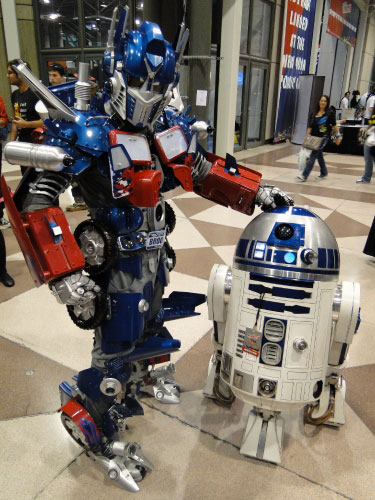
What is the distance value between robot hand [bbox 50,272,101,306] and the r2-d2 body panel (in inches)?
22.1

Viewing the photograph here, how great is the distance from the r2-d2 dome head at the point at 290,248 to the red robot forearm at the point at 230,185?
0.19 meters

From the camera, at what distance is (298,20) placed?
36.8ft

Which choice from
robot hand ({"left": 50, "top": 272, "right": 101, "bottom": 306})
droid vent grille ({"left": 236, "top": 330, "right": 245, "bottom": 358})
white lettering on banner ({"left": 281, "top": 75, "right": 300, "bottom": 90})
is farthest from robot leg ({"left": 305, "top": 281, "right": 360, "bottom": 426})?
white lettering on banner ({"left": 281, "top": 75, "right": 300, "bottom": 90})

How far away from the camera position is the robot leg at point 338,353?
5.05 ft

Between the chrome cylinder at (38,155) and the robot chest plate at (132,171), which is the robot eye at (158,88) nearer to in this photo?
the robot chest plate at (132,171)

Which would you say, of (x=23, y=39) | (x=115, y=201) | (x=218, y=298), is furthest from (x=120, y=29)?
(x=23, y=39)

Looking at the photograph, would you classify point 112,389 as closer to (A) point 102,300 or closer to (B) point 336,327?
(A) point 102,300

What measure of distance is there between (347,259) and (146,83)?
3.13m

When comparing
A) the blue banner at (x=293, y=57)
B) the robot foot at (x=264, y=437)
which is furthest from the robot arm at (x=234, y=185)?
the blue banner at (x=293, y=57)

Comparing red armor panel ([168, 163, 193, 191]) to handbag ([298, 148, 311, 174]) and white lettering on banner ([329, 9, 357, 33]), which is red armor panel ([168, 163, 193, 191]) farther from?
white lettering on banner ([329, 9, 357, 33])

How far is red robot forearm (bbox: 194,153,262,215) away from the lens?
1663mm

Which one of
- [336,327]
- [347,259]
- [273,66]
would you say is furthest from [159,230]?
[273,66]

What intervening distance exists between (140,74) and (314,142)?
5.90 metres

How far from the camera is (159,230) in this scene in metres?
1.52
